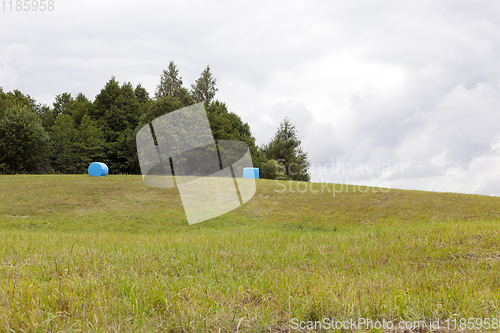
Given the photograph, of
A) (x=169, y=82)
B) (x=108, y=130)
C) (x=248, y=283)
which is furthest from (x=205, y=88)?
(x=248, y=283)

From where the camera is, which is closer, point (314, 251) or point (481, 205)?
point (314, 251)

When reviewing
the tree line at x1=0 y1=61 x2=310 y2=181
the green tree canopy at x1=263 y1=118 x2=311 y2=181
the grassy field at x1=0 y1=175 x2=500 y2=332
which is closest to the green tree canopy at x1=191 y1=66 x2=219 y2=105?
the tree line at x1=0 y1=61 x2=310 y2=181

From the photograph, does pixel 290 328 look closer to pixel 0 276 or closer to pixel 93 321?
pixel 93 321

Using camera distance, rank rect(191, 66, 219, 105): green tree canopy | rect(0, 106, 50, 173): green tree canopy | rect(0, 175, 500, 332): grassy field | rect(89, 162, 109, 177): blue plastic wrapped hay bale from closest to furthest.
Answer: rect(0, 175, 500, 332): grassy field
rect(89, 162, 109, 177): blue plastic wrapped hay bale
rect(0, 106, 50, 173): green tree canopy
rect(191, 66, 219, 105): green tree canopy

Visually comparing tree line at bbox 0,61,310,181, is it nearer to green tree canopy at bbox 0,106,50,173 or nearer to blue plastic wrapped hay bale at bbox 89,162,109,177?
green tree canopy at bbox 0,106,50,173

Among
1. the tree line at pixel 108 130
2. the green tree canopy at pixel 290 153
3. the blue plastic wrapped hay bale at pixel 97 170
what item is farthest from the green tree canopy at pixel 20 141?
the green tree canopy at pixel 290 153

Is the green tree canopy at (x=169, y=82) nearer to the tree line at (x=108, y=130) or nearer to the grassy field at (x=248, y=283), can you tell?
the tree line at (x=108, y=130)

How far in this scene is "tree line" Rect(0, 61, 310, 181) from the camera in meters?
55.0

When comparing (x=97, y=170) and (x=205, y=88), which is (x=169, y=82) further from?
(x=97, y=170)

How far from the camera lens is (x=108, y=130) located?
61969 millimetres

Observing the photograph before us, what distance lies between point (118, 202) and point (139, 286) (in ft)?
93.6

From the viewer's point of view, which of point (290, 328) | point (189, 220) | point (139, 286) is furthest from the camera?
point (189, 220)

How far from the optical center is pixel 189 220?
28.1 metres

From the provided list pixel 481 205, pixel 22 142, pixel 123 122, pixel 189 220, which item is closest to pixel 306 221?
pixel 189 220
